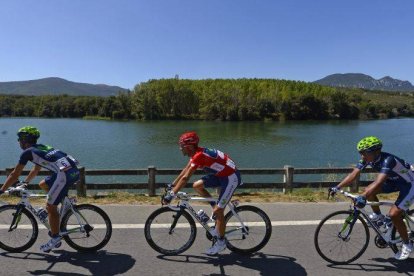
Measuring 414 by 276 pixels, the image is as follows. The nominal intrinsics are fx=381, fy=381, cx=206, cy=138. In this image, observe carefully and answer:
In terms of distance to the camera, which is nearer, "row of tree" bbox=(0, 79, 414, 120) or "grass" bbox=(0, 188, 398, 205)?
"grass" bbox=(0, 188, 398, 205)

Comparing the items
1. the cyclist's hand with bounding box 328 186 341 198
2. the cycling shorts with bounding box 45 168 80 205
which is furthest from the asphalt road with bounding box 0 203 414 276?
the cyclist's hand with bounding box 328 186 341 198

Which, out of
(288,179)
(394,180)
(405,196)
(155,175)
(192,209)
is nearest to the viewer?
(405,196)

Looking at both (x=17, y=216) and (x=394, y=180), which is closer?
(x=394, y=180)

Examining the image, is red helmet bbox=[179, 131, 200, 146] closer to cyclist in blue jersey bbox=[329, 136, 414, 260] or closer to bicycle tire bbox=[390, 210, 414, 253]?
cyclist in blue jersey bbox=[329, 136, 414, 260]

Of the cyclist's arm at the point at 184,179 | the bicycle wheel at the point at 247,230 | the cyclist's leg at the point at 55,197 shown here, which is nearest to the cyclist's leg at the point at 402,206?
the bicycle wheel at the point at 247,230

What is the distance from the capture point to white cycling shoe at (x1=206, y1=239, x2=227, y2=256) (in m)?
5.62

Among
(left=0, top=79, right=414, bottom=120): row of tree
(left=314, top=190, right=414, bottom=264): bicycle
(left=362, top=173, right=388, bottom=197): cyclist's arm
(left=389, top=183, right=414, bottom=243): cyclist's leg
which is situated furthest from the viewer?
(left=0, top=79, right=414, bottom=120): row of tree

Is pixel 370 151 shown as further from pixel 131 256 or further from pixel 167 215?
pixel 131 256

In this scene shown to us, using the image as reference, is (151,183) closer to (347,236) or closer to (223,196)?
(223,196)

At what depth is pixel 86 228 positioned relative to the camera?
5844 millimetres

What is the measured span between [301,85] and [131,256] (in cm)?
16883

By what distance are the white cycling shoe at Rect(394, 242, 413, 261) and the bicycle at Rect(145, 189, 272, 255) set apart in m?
1.85

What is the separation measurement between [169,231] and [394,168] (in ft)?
11.1

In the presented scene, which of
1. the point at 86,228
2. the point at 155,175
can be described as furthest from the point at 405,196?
the point at 155,175
